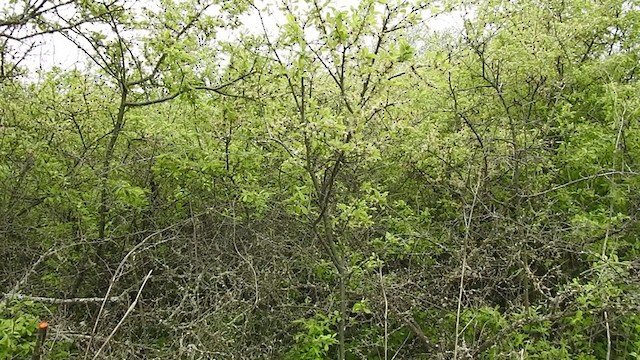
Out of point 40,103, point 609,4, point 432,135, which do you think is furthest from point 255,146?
point 609,4

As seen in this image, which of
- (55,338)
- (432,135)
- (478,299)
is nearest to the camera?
(55,338)

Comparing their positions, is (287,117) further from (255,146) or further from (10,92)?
(10,92)

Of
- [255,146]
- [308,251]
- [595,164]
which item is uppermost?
[255,146]

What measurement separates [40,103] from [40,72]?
14.2 inches

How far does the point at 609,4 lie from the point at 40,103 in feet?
16.9

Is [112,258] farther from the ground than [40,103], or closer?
Answer: closer

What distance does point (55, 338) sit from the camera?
3797mm

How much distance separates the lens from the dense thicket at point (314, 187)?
14.5ft

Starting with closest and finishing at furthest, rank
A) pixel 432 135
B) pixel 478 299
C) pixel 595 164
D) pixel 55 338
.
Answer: pixel 55 338 → pixel 478 299 → pixel 432 135 → pixel 595 164

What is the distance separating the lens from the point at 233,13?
511 cm

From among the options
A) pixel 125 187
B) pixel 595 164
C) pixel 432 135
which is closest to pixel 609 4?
pixel 595 164

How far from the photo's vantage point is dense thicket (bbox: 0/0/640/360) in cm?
441

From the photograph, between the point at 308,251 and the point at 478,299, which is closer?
the point at 478,299

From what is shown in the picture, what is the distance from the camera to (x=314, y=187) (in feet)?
15.0
